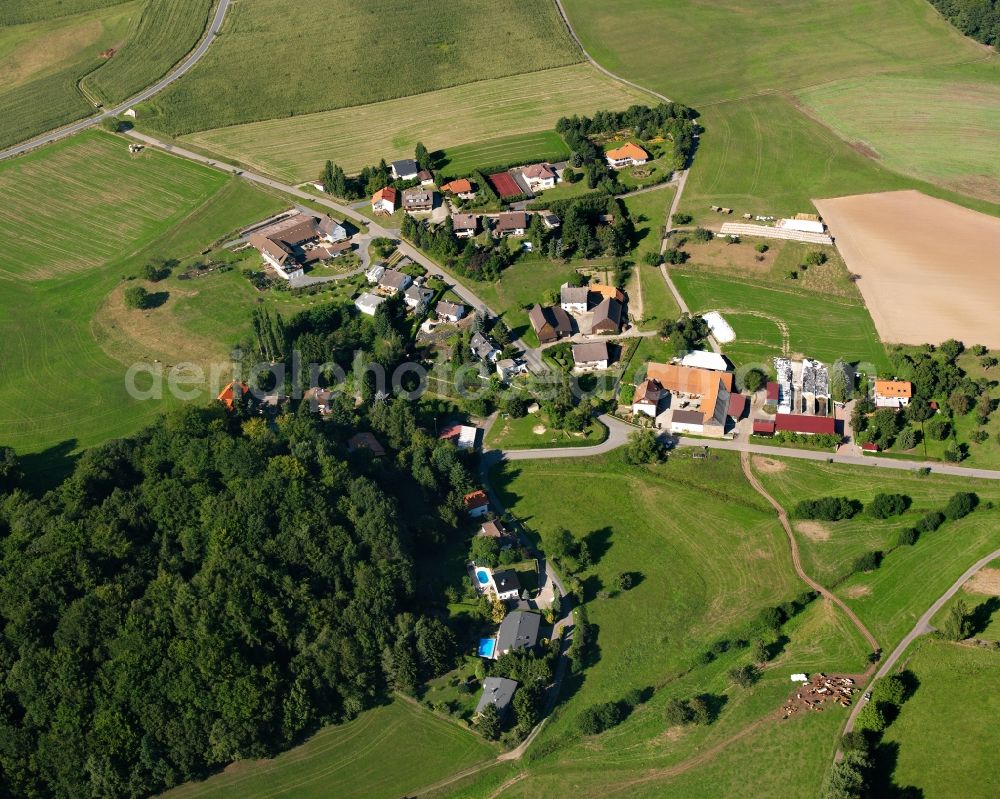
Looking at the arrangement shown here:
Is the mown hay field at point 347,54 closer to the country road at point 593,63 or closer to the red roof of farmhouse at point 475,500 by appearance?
the country road at point 593,63

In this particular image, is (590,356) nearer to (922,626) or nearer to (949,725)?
(922,626)

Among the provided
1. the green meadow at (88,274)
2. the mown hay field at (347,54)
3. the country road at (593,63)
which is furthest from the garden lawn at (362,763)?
the country road at (593,63)

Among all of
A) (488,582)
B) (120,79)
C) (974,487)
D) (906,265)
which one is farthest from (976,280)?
(120,79)

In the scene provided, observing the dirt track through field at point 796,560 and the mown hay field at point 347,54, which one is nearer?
the dirt track through field at point 796,560

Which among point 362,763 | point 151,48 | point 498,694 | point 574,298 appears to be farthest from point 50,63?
point 498,694

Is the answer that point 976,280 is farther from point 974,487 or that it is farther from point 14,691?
point 14,691

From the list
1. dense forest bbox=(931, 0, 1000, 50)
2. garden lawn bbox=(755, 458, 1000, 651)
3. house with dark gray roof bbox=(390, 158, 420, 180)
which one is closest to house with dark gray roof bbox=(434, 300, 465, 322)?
house with dark gray roof bbox=(390, 158, 420, 180)

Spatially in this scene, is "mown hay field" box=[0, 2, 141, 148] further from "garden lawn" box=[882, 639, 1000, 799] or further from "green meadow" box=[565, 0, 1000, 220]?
"garden lawn" box=[882, 639, 1000, 799]
